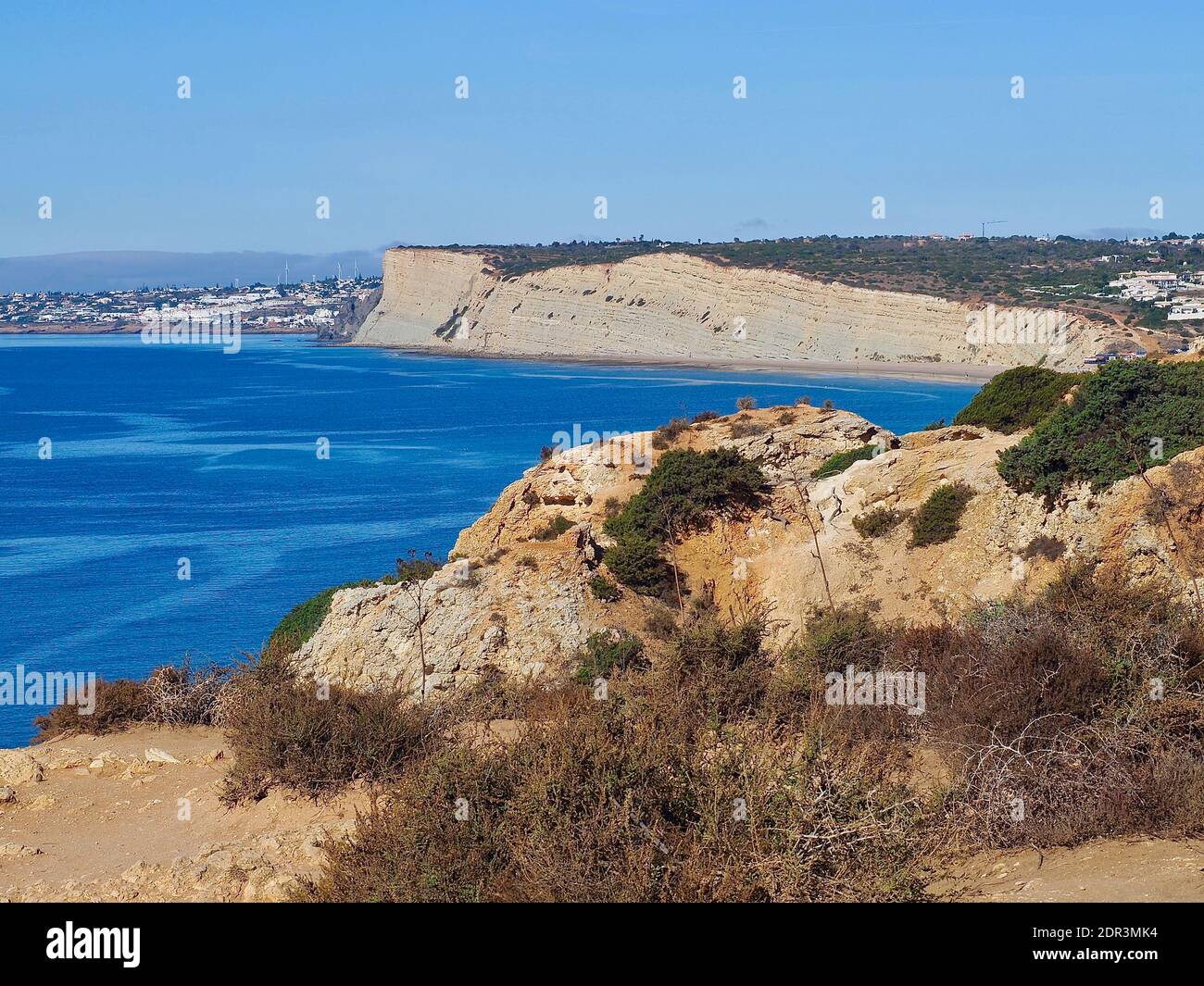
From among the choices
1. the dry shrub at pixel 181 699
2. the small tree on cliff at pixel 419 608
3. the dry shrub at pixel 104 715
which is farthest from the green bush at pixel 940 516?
the dry shrub at pixel 104 715

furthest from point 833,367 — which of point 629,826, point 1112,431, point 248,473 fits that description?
point 629,826

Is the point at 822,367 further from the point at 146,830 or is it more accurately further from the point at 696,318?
the point at 146,830

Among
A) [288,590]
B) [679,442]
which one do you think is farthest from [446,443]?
[679,442]
